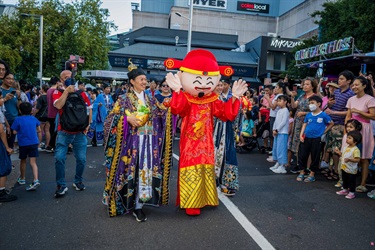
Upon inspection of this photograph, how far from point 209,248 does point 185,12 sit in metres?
48.0

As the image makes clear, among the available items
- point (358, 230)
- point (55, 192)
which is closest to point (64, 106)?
point (55, 192)

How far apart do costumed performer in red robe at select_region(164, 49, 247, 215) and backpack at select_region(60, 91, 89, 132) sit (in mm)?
1561

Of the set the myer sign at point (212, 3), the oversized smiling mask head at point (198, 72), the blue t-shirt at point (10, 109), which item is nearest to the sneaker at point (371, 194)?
the oversized smiling mask head at point (198, 72)

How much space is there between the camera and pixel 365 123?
569 centimetres

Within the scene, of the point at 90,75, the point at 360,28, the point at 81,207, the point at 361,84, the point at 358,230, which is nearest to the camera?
the point at 358,230

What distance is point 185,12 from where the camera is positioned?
158 ft

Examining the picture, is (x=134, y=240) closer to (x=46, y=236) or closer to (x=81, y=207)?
(x=46, y=236)

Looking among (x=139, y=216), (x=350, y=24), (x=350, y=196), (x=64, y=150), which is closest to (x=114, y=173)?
(x=139, y=216)

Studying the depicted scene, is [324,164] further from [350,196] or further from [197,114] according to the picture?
[197,114]

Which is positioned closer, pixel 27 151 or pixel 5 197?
pixel 5 197

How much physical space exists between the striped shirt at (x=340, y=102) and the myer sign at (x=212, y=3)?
154 ft

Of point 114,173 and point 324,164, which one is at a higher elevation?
point 114,173

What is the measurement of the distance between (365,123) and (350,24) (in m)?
14.3

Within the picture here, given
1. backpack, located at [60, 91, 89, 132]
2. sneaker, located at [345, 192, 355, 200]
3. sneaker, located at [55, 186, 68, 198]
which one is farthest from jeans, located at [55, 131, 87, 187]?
sneaker, located at [345, 192, 355, 200]
